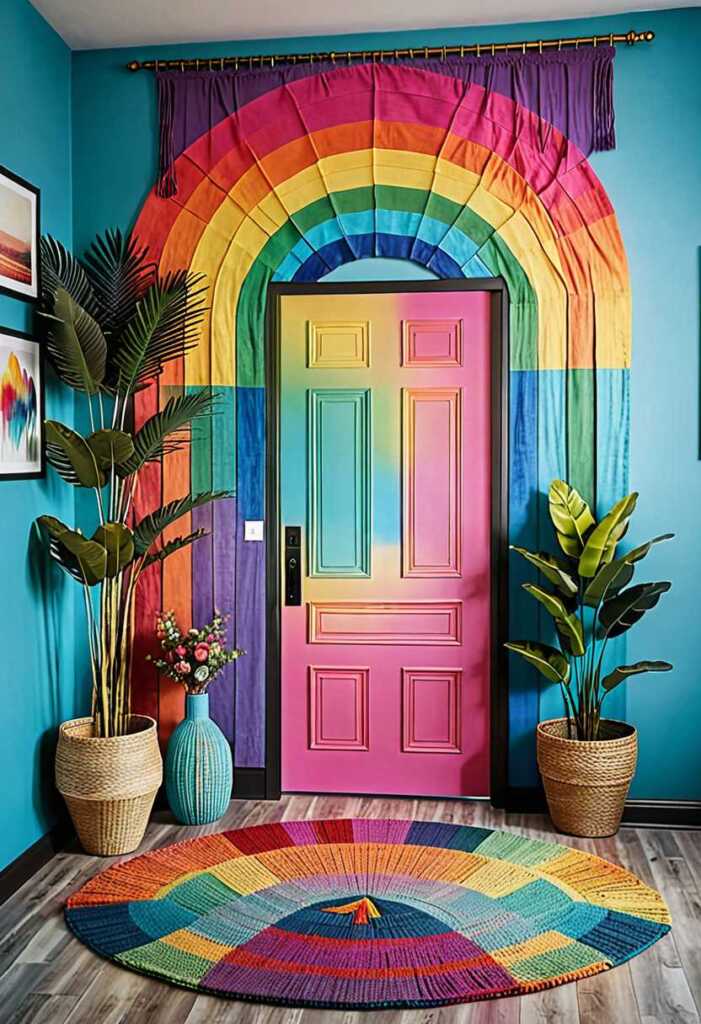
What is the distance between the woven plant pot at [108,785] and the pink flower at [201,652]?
1.20 feet

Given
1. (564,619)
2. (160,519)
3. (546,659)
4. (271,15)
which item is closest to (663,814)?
(546,659)

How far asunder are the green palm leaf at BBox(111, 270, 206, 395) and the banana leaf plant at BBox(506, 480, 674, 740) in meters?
1.47

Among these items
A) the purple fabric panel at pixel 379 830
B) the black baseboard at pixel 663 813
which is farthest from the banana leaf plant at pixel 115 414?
the black baseboard at pixel 663 813

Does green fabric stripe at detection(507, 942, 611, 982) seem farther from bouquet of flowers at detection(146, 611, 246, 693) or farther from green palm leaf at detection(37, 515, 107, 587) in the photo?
green palm leaf at detection(37, 515, 107, 587)

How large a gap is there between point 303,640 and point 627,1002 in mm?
1956

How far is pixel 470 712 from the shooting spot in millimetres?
4188

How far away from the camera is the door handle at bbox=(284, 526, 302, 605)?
14.0ft

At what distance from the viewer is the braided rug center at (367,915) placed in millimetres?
2760

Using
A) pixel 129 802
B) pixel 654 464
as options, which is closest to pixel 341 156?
pixel 654 464

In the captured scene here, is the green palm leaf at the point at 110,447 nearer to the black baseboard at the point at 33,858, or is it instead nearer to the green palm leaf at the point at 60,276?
the green palm leaf at the point at 60,276

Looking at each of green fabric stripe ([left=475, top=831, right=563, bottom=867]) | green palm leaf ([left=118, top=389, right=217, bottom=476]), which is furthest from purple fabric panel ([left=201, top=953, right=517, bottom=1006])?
green palm leaf ([left=118, top=389, right=217, bottom=476])

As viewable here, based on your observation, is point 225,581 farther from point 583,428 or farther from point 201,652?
point 583,428

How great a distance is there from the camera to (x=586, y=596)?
12.4 feet

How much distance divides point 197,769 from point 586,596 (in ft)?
5.00
